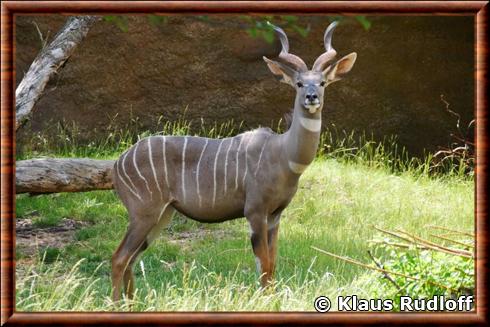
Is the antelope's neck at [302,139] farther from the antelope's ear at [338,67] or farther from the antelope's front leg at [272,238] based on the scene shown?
the antelope's front leg at [272,238]

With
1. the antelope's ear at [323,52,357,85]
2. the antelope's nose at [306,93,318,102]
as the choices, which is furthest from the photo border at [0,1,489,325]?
the antelope's ear at [323,52,357,85]

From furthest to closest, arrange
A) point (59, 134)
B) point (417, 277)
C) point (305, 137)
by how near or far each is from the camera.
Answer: point (59, 134)
point (305, 137)
point (417, 277)

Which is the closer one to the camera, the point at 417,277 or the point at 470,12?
the point at 470,12

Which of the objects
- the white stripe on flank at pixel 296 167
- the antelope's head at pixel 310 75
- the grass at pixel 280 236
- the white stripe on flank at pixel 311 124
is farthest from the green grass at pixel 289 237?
the antelope's head at pixel 310 75

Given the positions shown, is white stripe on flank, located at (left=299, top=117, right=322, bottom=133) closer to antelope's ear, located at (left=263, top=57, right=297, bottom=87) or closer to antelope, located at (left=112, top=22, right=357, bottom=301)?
antelope, located at (left=112, top=22, right=357, bottom=301)

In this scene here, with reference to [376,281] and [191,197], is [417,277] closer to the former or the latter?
[376,281]

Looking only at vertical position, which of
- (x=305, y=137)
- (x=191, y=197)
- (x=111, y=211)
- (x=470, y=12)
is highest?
(x=470, y=12)

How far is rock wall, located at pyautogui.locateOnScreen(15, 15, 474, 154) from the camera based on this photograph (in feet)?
28.5

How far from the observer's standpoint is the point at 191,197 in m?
5.04

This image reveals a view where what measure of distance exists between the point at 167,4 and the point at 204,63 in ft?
17.6

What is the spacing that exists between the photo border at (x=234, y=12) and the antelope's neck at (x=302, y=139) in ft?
4.45

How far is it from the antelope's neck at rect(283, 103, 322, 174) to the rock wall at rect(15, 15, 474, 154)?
3753 millimetres

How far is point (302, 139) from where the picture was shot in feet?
15.9
